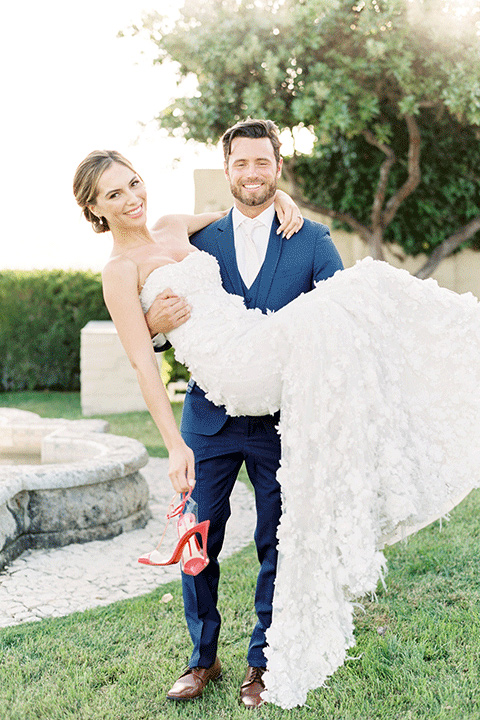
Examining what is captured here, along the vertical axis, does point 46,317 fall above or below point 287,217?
below

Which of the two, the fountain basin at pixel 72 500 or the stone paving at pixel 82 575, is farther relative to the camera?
the fountain basin at pixel 72 500

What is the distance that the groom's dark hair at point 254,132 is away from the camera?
8.57ft

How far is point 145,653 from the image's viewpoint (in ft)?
10.2

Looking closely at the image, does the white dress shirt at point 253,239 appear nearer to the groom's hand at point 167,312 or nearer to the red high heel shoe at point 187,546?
the groom's hand at point 167,312

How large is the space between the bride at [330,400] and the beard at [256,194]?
288 mm

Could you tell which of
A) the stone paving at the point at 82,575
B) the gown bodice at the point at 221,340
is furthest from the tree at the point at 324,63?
the gown bodice at the point at 221,340

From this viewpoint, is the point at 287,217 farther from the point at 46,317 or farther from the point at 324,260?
the point at 46,317

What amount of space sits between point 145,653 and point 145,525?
6.21 ft

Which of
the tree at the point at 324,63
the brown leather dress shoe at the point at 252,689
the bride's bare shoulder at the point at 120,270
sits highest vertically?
the tree at the point at 324,63

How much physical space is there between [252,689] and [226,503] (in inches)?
26.9

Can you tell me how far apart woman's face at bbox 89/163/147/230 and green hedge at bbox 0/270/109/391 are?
8731mm

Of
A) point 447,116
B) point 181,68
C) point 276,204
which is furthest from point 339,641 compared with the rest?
point 447,116

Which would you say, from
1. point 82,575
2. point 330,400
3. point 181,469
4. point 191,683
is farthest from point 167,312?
point 82,575

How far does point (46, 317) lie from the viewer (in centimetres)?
1132
